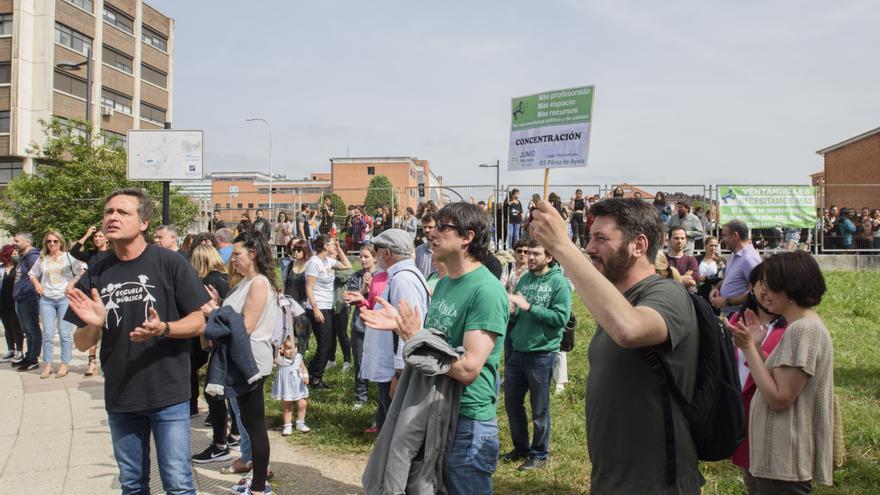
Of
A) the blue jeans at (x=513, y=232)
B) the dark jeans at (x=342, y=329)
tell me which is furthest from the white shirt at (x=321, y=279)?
the blue jeans at (x=513, y=232)

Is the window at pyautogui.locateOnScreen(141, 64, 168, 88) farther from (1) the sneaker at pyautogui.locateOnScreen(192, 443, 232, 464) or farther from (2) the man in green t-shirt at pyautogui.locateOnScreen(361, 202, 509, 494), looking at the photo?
(2) the man in green t-shirt at pyautogui.locateOnScreen(361, 202, 509, 494)

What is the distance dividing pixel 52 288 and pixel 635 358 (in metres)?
9.58

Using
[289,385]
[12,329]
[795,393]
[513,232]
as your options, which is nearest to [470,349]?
[795,393]

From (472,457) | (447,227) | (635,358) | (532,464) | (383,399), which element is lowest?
(532,464)

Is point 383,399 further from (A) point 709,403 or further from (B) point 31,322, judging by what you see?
(B) point 31,322

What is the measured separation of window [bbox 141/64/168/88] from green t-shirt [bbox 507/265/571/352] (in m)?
55.1

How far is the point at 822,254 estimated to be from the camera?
1802cm

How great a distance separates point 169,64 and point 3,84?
17756 millimetres

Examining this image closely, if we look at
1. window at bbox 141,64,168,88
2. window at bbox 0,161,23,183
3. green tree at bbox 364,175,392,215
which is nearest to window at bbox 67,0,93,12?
window at bbox 141,64,168,88

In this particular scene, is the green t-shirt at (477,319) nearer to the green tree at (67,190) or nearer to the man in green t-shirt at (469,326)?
the man in green t-shirt at (469,326)

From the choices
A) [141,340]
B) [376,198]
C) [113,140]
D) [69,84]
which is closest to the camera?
[141,340]

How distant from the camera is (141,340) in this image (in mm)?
3400

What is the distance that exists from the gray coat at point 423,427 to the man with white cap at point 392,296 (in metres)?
1.34

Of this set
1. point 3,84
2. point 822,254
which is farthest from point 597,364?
point 3,84
